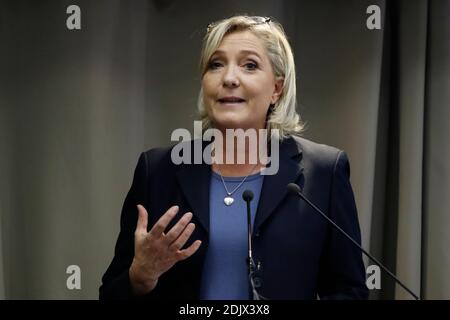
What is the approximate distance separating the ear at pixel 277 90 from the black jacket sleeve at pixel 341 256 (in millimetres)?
229

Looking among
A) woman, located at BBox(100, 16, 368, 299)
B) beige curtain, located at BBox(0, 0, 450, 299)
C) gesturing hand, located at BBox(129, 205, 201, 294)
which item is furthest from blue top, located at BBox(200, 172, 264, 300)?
beige curtain, located at BBox(0, 0, 450, 299)

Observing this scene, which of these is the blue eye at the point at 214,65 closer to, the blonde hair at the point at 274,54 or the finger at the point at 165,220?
the blonde hair at the point at 274,54

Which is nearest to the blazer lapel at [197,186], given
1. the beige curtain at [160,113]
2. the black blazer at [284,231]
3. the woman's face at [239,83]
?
the black blazer at [284,231]

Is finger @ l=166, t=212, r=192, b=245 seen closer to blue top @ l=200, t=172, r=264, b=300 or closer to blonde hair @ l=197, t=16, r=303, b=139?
blue top @ l=200, t=172, r=264, b=300

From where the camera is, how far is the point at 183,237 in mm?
1137

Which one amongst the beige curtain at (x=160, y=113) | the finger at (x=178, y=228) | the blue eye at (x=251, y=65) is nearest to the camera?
the finger at (x=178, y=228)

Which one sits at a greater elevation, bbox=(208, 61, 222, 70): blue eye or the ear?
bbox=(208, 61, 222, 70): blue eye

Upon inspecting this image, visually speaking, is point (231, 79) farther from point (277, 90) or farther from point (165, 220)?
point (165, 220)

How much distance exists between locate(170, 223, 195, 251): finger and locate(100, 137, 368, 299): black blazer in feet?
0.61

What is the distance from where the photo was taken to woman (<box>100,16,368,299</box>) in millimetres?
1329

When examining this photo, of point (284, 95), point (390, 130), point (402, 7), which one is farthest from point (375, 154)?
point (284, 95)

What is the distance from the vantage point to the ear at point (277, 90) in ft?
4.99

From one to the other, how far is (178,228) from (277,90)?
541 millimetres
